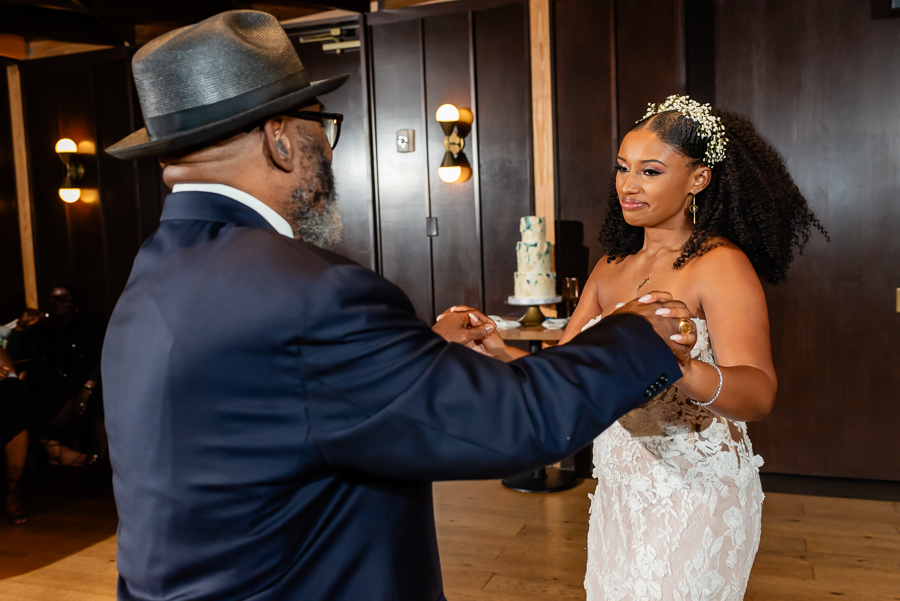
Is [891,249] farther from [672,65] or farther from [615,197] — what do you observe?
[615,197]

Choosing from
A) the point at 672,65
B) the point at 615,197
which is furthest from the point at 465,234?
the point at 615,197

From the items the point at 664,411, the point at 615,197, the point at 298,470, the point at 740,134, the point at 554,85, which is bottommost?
the point at 664,411

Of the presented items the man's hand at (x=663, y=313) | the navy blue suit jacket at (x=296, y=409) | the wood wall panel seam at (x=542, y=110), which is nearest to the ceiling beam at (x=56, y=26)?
the wood wall panel seam at (x=542, y=110)

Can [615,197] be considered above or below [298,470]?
A: above

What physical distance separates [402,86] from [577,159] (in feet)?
4.61

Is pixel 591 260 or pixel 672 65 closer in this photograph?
pixel 672 65

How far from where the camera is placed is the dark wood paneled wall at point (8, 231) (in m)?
5.96

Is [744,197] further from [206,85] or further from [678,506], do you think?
[206,85]

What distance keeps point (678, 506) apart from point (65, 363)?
437cm

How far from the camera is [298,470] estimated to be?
85cm

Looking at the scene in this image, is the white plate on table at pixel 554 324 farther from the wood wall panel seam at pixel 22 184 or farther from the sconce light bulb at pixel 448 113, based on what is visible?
the wood wall panel seam at pixel 22 184

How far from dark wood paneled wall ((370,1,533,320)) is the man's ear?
3.81 m

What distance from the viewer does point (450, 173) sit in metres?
4.83

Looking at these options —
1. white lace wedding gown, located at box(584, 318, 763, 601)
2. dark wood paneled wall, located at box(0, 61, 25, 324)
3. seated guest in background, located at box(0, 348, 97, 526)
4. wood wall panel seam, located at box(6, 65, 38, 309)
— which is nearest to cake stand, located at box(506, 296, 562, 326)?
white lace wedding gown, located at box(584, 318, 763, 601)
